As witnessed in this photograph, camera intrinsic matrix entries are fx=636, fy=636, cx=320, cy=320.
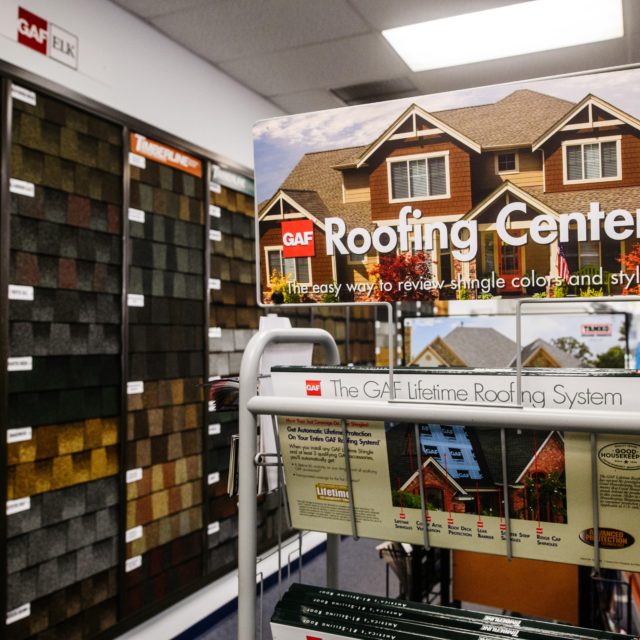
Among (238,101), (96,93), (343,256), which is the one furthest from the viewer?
(238,101)

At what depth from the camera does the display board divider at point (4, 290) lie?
2.20 metres

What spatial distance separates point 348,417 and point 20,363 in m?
1.79

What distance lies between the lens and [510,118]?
36.2 inches

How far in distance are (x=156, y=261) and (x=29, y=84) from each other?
36.7 inches

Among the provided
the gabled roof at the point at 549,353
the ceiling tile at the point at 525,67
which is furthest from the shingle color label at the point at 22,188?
the ceiling tile at the point at 525,67

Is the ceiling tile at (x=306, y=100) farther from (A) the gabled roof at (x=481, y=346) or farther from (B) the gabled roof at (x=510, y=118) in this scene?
(B) the gabled roof at (x=510, y=118)

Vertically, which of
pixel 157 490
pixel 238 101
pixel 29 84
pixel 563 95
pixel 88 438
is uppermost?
pixel 238 101

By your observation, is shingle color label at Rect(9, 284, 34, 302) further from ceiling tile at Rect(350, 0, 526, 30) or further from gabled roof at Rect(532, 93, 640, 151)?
gabled roof at Rect(532, 93, 640, 151)

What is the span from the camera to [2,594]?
2.19 metres

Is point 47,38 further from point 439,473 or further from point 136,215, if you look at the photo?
point 439,473

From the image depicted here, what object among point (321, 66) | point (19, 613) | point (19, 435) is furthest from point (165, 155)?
point (19, 613)

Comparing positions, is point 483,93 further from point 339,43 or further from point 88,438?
point 339,43

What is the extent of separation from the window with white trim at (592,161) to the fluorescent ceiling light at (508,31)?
92.7 inches

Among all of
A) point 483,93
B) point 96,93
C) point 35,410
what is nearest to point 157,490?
point 35,410
